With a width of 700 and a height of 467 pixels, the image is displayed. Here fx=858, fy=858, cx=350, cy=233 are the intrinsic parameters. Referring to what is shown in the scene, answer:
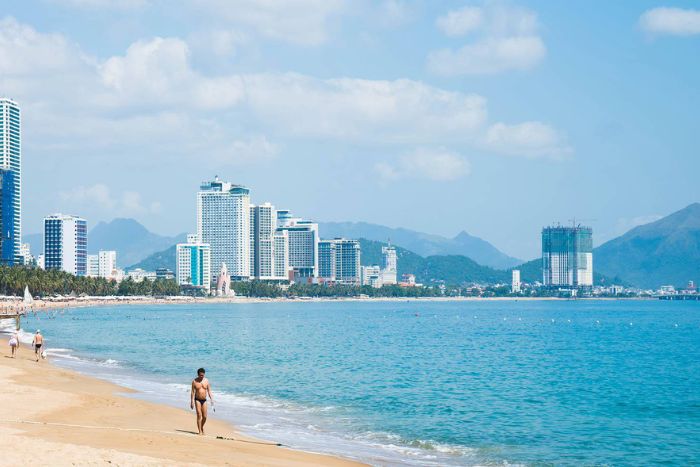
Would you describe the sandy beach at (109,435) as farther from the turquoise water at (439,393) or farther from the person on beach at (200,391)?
the turquoise water at (439,393)

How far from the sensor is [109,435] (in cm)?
2155

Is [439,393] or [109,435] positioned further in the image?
[439,393]

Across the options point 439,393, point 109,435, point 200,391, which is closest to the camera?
point 109,435

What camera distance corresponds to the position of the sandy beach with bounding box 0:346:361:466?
58.6ft

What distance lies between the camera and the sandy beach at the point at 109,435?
17.9 metres

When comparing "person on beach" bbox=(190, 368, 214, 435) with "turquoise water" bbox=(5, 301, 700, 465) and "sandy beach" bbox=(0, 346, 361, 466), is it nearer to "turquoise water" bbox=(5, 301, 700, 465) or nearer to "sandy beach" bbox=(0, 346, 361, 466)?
"sandy beach" bbox=(0, 346, 361, 466)

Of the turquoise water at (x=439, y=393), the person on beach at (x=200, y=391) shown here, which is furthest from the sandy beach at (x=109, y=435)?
the turquoise water at (x=439, y=393)

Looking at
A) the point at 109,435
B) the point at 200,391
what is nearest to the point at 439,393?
the point at 200,391

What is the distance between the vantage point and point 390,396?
126 feet

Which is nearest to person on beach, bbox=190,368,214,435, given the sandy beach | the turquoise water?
the sandy beach

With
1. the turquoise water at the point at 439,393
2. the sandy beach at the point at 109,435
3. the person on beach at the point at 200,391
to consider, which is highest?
the person on beach at the point at 200,391

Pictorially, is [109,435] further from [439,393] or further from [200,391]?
[439,393]

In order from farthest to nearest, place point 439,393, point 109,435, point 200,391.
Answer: point 439,393
point 200,391
point 109,435

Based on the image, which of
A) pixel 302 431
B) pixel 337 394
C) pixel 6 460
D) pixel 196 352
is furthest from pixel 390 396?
pixel 196 352
